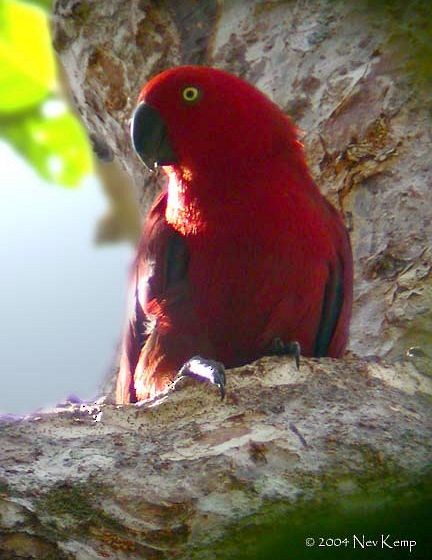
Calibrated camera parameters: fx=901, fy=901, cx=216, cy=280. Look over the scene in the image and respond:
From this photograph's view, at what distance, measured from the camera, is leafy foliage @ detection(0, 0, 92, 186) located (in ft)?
15.2

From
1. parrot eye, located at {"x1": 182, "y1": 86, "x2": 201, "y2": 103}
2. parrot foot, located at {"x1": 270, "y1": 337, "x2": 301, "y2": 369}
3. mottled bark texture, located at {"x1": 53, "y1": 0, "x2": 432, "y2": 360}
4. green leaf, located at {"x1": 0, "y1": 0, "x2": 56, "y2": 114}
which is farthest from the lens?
green leaf, located at {"x1": 0, "y1": 0, "x2": 56, "y2": 114}

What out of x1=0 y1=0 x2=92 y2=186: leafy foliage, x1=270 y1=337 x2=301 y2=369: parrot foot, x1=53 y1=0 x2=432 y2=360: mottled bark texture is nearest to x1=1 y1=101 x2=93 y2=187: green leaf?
x1=0 y1=0 x2=92 y2=186: leafy foliage

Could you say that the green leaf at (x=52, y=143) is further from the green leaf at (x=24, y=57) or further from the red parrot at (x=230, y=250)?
the red parrot at (x=230, y=250)

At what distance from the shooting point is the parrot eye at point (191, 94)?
3137 millimetres

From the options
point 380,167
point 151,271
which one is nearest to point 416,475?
point 151,271

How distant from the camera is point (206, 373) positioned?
87.4 inches

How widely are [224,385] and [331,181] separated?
1.31 metres

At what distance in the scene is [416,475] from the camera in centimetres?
183

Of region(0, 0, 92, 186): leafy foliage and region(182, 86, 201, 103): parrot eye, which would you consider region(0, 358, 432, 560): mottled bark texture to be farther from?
region(0, 0, 92, 186): leafy foliage

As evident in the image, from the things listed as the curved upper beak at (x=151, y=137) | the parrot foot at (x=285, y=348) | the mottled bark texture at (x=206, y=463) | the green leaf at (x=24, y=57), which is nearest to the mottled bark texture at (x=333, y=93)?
the parrot foot at (x=285, y=348)

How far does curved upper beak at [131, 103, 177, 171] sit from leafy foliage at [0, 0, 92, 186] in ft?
5.49

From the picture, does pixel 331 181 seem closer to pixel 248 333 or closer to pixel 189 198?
pixel 189 198

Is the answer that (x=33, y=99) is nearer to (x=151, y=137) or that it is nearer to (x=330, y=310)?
(x=151, y=137)

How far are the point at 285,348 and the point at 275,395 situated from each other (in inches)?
13.3
